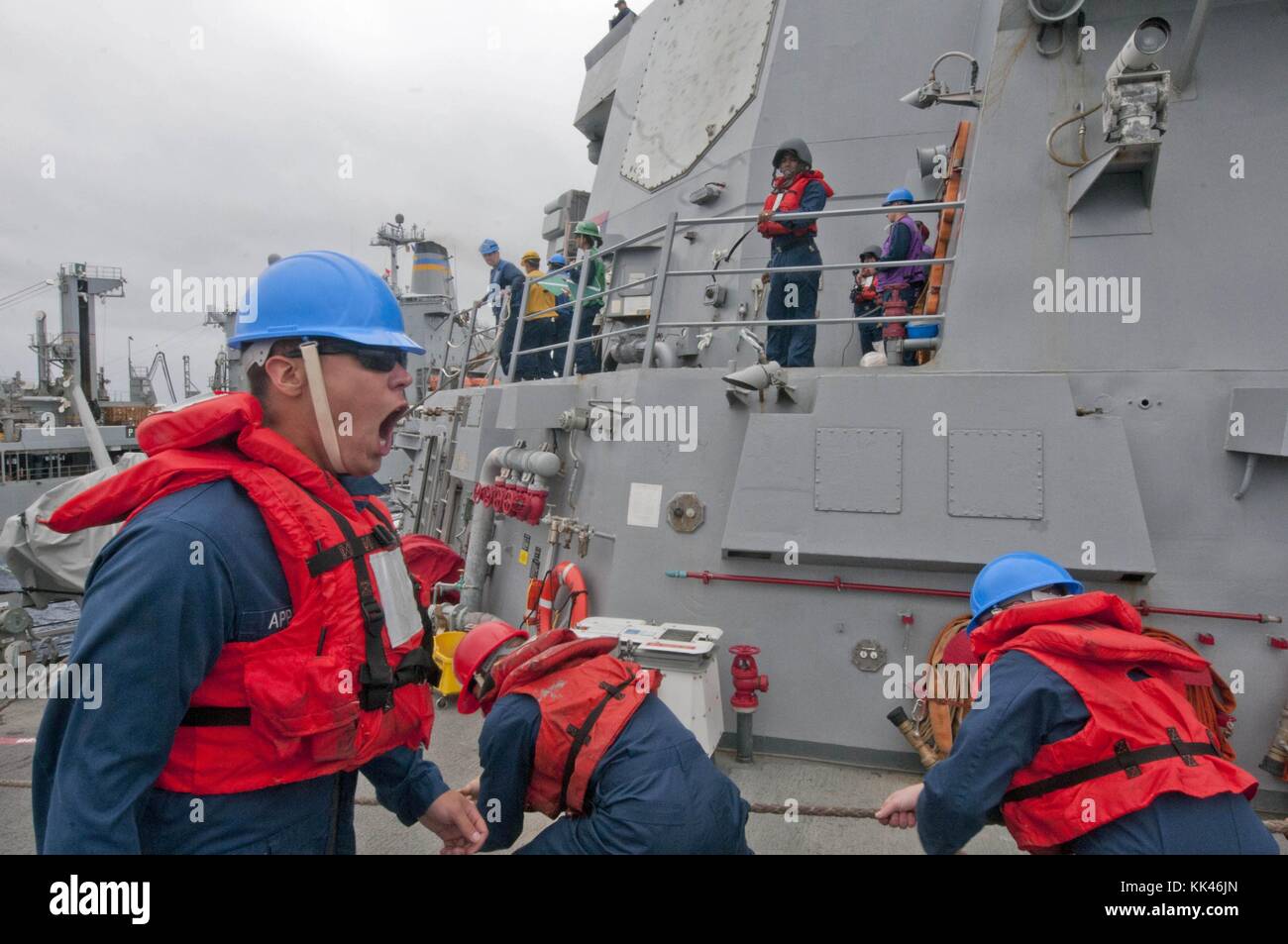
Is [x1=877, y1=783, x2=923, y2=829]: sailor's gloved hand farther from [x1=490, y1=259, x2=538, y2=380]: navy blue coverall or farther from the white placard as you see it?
[x1=490, y1=259, x2=538, y2=380]: navy blue coverall

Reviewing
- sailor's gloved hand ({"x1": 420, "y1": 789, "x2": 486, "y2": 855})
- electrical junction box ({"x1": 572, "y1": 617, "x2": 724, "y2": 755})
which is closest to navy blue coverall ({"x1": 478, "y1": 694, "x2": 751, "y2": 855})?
sailor's gloved hand ({"x1": 420, "y1": 789, "x2": 486, "y2": 855})

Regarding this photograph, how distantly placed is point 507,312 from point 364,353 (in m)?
5.91

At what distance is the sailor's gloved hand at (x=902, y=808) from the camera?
2.29 metres

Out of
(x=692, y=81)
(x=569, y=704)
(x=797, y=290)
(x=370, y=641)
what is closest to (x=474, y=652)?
(x=569, y=704)

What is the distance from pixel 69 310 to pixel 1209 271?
3179cm

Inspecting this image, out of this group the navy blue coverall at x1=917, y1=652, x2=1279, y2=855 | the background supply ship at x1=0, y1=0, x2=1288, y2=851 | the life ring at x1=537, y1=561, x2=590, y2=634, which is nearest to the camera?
the navy blue coverall at x1=917, y1=652, x2=1279, y2=855

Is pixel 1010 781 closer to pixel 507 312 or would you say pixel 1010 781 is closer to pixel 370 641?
pixel 370 641

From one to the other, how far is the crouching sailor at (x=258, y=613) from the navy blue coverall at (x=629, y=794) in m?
0.56

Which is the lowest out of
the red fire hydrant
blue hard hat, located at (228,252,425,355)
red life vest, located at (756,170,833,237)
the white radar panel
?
the red fire hydrant

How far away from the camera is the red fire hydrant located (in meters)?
4.06

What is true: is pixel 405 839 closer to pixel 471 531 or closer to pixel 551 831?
pixel 551 831

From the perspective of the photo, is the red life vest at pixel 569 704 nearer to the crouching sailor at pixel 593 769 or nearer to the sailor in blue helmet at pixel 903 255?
the crouching sailor at pixel 593 769

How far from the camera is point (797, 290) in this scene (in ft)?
16.7

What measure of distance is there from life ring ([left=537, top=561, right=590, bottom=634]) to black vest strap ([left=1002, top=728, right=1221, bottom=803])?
3.04 m
